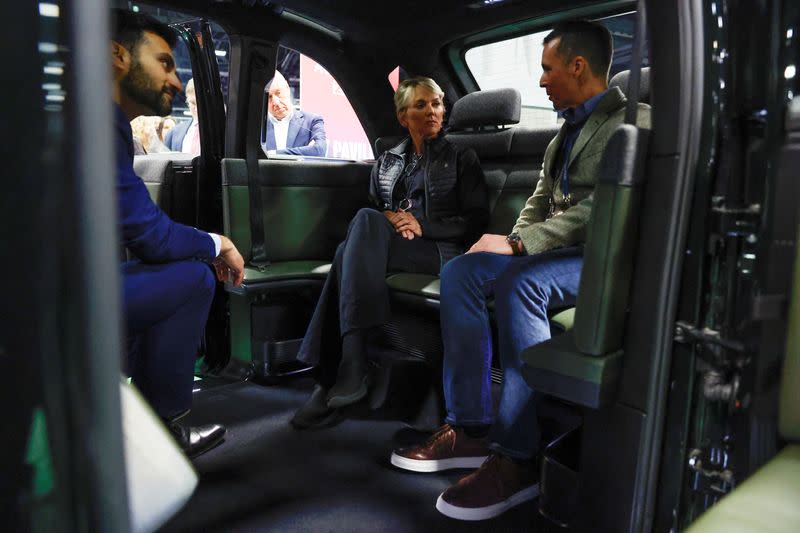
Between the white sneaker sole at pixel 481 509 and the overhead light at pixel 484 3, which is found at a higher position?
the overhead light at pixel 484 3

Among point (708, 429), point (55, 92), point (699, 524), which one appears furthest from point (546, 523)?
point (55, 92)

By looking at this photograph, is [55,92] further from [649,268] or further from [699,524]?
[649,268]

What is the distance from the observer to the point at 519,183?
A: 2713mm

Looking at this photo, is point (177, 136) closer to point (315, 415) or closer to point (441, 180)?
point (441, 180)

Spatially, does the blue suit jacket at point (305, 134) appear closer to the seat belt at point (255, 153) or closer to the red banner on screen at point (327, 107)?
the seat belt at point (255, 153)

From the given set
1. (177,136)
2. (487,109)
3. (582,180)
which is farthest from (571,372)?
(177,136)

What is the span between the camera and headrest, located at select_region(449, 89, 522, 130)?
108 inches

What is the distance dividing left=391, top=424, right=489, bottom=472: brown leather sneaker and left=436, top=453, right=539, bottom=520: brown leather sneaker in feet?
0.61

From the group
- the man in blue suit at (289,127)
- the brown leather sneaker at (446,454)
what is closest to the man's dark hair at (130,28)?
the man in blue suit at (289,127)

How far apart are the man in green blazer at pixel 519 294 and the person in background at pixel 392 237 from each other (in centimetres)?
41

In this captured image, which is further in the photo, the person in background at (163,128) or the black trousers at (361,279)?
the person in background at (163,128)

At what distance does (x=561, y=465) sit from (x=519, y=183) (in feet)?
4.96

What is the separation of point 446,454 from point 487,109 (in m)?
1.57

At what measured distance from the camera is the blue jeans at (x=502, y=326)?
1.77 metres
